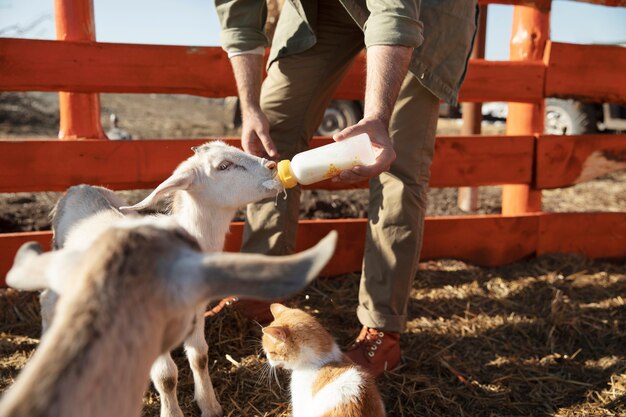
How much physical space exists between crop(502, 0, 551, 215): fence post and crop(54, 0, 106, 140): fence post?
3.05 meters

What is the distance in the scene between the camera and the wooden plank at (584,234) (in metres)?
4.63

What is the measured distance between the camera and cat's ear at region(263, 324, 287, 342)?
2.54 metres

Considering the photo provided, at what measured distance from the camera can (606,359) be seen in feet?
11.1

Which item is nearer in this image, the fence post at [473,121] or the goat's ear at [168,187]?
the goat's ear at [168,187]

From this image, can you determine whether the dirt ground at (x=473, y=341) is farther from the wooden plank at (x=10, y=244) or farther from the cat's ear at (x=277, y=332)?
the cat's ear at (x=277, y=332)

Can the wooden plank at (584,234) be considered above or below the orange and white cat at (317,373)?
below

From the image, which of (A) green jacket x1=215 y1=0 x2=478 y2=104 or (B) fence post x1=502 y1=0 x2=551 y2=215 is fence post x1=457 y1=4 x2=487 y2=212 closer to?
(B) fence post x1=502 y1=0 x2=551 y2=215

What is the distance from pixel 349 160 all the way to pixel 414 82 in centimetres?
81

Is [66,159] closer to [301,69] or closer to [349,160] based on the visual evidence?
[301,69]

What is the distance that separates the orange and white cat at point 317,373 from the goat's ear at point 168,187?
2.41ft

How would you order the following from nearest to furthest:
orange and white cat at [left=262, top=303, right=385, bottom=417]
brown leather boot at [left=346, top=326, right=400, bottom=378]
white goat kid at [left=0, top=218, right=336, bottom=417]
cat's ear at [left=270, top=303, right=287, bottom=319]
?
white goat kid at [left=0, top=218, right=336, bottom=417]
orange and white cat at [left=262, top=303, right=385, bottom=417]
cat's ear at [left=270, top=303, right=287, bottom=319]
brown leather boot at [left=346, top=326, right=400, bottom=378]

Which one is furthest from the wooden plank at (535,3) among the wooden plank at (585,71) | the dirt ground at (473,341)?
the dirt ground at (473,341)

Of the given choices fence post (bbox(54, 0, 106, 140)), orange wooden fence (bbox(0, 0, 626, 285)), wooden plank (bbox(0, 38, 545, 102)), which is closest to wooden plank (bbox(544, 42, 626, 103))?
orange wooden fence (bbox(0, 0, 626, 285))

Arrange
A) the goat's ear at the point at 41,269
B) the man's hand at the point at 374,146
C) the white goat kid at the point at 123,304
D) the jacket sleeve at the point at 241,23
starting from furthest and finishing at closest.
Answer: the jacket sleeve at the point at 241,23
the man's hand at the point at 374,146
the goat's ear at the point at 41,269
the white goat kid at the point at 123,304
